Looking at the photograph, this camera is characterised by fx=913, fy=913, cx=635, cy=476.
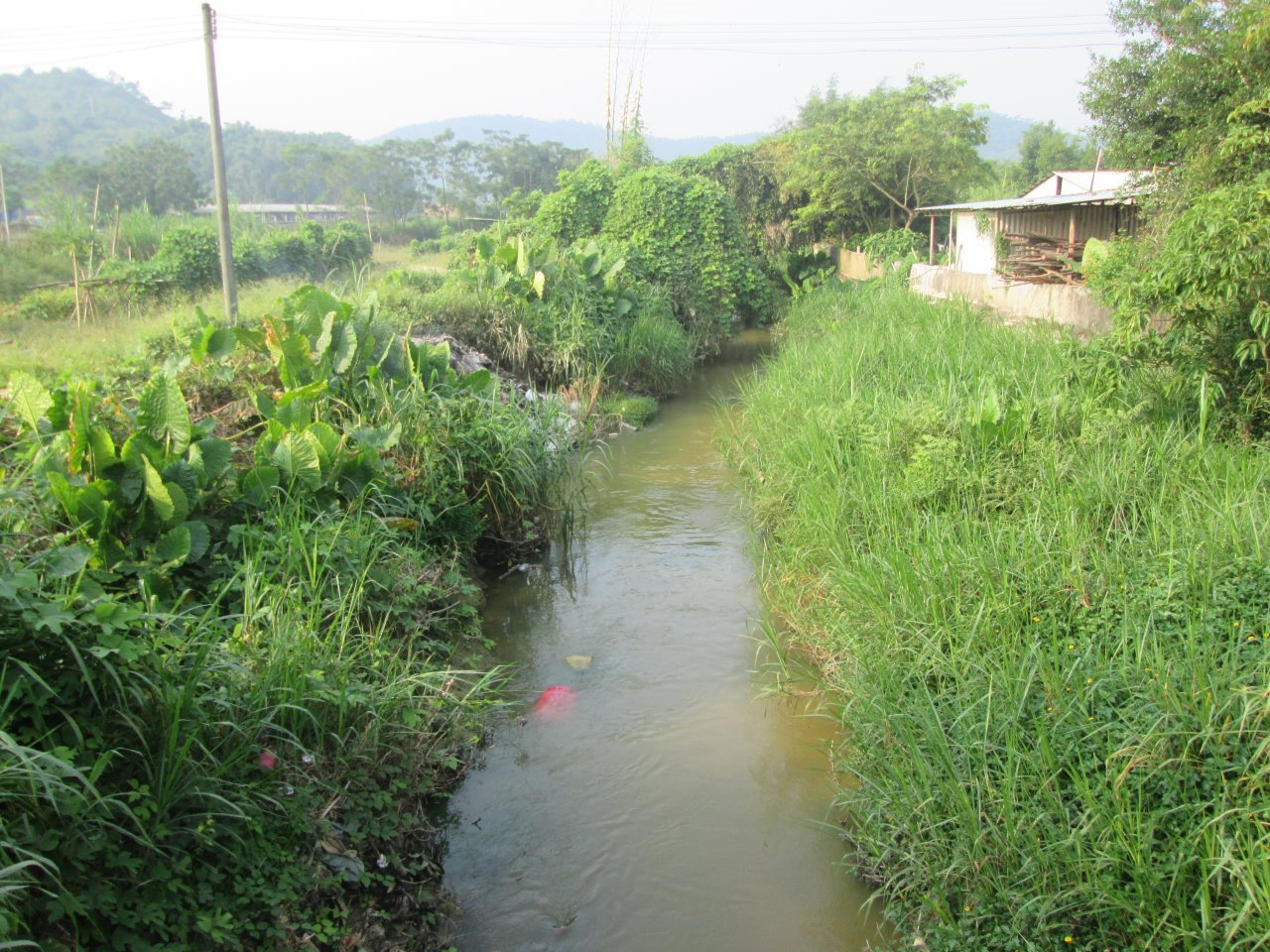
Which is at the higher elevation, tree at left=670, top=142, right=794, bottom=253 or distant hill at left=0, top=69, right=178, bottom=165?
distant hill at left=0, top=69, right=178, bottom=165

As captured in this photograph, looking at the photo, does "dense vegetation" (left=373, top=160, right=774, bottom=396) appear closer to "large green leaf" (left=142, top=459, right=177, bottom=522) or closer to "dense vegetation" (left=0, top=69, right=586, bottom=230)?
"large green leaf" (left=142, top=459, right=177, bottom=522)

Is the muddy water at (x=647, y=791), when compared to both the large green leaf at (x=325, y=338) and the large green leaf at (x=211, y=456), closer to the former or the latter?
the large green leaf at (x=211, y=456)

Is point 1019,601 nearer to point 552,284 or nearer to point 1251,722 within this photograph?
point 1251,722

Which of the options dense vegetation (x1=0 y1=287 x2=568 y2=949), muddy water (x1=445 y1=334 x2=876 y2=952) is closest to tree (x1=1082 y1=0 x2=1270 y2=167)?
muddy water (x1=445 y1=334 x2=876 y2=952)

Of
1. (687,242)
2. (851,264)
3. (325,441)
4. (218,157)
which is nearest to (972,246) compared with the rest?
(851,264)

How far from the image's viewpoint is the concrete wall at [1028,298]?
29.9 ft

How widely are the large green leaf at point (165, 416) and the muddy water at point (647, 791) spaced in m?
2.24

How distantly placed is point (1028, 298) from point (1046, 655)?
8.22m

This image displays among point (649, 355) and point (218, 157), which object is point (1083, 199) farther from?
point (218, 157)

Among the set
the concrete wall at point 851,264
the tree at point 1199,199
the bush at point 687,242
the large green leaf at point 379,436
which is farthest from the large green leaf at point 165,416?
the concrete wall at point 851,264

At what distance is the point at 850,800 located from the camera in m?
3.89

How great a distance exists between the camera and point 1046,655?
11.7 ft

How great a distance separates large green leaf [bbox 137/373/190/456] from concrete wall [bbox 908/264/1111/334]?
7220mm

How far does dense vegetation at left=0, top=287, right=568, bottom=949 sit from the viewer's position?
259cm
